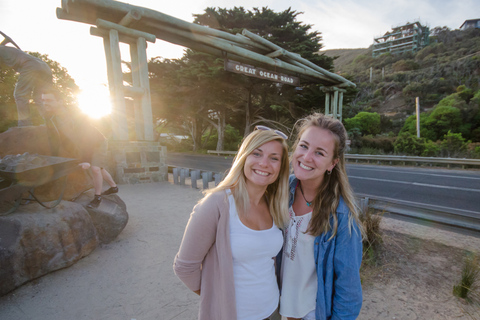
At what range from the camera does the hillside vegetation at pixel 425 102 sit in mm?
15750

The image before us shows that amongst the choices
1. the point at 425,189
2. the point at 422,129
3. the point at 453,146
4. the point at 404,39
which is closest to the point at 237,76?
the point at 425,189

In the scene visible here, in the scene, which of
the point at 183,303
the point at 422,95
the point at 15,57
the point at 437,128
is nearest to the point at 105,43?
the point at 15,57

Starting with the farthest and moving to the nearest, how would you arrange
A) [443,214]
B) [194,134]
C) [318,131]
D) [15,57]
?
[194,134] < [15,57] < [443,214] < [318,131]

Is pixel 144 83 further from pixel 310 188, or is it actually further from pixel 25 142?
pixel 310 188

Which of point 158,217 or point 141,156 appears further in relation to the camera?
point 141,156

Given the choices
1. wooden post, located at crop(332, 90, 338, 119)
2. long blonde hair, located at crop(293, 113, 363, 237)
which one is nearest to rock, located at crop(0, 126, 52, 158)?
long blonde hair, located at crop(293, 113, 363, 237)

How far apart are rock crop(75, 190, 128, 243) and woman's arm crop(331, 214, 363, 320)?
3.75 m

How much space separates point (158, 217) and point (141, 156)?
3.92 metres

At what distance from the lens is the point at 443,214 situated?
3365 mm

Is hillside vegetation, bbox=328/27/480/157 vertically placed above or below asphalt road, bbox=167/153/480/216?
above

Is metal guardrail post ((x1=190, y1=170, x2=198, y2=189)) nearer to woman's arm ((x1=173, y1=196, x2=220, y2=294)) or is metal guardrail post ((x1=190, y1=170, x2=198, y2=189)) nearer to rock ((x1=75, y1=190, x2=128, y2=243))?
rock ((x1=75, y1=190, x2=128, y2=243))

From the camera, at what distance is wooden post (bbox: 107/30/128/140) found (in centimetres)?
755

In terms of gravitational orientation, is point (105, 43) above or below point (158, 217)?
above

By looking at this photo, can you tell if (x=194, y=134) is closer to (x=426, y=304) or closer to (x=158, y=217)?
(x=158, y=217)
